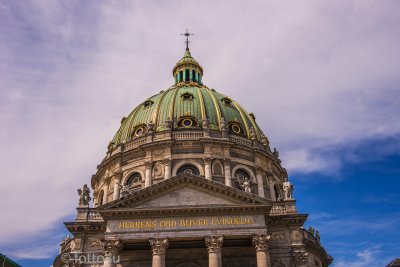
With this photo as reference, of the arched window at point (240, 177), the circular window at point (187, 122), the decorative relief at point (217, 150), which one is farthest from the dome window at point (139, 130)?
the arched window at point (240, 177)

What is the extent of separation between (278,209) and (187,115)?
716 inches

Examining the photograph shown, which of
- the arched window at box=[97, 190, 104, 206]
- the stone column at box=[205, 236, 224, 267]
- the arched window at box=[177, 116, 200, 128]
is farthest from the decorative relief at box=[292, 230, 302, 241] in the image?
the arched window at box=[97, 190, 104, 206]

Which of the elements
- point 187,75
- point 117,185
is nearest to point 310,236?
point 117,185

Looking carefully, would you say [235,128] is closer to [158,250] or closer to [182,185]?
[182,185]

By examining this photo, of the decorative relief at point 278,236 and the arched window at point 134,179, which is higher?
the arched window at point 134,179

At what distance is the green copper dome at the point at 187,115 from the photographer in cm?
5009

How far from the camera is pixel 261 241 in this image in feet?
105

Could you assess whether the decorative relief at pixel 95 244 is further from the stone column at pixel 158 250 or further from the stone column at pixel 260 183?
the stone column at pixel 260 183

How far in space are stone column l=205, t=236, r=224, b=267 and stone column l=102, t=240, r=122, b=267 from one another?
21.7 feet

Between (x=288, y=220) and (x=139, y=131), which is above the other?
(x=139, y=131)

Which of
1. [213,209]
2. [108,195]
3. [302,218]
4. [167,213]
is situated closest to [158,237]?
[167,213]

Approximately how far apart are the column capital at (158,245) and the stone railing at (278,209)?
9361mm

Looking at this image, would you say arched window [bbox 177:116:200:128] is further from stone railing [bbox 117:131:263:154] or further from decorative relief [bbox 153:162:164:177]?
decorative relief [bbox 153:162:164:177]

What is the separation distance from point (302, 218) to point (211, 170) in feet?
41.2
